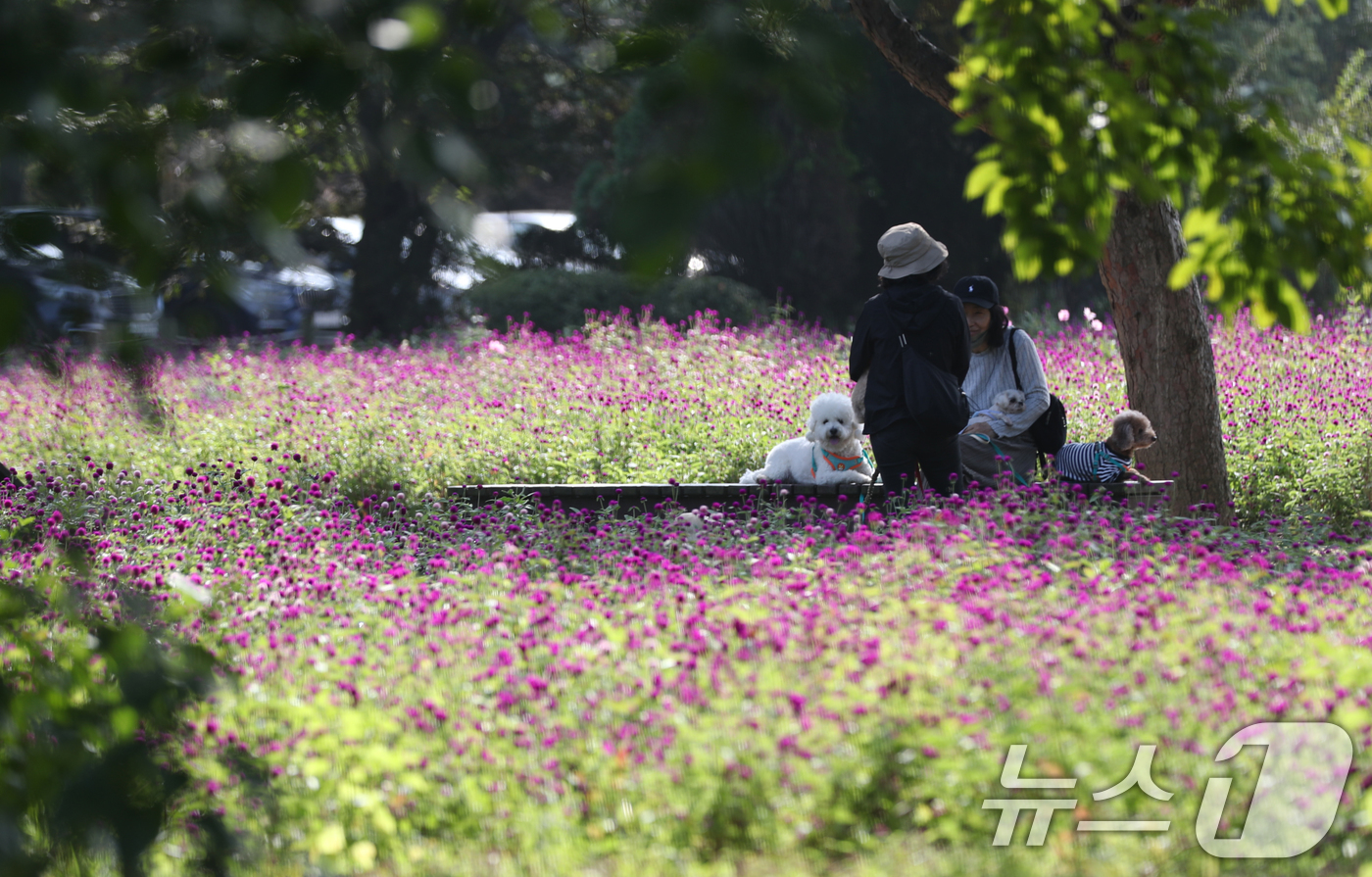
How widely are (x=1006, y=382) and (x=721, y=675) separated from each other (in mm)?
3566

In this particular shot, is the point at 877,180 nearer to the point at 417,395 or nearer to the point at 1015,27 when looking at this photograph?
the point at 417,395

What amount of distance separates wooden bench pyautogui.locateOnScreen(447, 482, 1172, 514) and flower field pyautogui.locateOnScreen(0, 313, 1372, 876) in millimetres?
297

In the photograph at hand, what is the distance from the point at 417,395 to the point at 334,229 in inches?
447

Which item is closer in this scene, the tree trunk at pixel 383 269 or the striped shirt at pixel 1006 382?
the striped shirt at pixel 1006 382

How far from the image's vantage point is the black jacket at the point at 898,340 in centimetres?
567

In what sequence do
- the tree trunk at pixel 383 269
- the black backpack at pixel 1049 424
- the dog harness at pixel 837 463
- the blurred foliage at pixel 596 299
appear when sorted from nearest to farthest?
the black backpack at pixel 1049 424, the dog harness at pixel 837 463, the blurred foliage at pixel 596 299, the tree trunk at pixel 383 269

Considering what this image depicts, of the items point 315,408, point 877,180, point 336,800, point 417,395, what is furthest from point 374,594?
point 877,180

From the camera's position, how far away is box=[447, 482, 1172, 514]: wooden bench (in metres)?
6.38

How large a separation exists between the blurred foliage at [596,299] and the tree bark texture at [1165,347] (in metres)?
10.1

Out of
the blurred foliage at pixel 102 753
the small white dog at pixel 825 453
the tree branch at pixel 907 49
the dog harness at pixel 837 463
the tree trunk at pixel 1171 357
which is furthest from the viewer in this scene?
the tree branch at pixel 907 49

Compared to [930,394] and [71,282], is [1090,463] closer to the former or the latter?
[930,394]

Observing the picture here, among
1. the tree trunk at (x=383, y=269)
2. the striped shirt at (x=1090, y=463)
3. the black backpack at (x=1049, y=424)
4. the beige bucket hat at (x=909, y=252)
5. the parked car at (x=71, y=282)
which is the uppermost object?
the beige bucket hat at (x=909, y=252)

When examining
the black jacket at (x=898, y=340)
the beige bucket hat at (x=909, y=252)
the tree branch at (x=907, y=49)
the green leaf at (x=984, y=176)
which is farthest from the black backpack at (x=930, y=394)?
the green leaf at (x=984, y=176)

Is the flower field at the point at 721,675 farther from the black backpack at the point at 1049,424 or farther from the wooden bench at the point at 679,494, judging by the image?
the black backpack at the point at 1049,424
